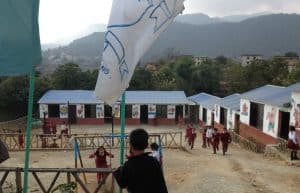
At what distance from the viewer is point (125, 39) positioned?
5844 mm

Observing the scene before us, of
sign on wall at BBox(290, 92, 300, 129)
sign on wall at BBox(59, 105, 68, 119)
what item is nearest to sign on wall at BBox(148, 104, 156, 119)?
sign on wall at BBox(59, 105, 68, 119)

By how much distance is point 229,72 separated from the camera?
53.6 metres

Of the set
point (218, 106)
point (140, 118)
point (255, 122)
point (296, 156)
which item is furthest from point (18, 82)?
point (296, 156)

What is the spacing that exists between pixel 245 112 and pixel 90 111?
1557 cm

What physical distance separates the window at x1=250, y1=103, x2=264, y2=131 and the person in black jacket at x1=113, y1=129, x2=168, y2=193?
23189 millimetres

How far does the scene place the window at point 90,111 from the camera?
40156 millimetres

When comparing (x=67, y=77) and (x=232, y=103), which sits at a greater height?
(x=67, y=77)

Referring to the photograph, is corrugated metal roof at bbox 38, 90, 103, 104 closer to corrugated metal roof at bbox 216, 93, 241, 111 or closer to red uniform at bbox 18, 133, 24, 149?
A: corrugated metal roof at bbox 216, 93, 241, 111

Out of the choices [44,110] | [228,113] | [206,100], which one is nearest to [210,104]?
[206,100]

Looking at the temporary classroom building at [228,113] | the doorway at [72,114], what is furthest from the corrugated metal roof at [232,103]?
the doorway at [72,114]

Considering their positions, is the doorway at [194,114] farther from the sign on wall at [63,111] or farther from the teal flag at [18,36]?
the teal flag at [18,36]

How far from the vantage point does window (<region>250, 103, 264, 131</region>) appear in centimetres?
2716

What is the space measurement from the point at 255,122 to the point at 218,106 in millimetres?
7979

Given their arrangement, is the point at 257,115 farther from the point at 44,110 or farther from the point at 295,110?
the point at 44,110
